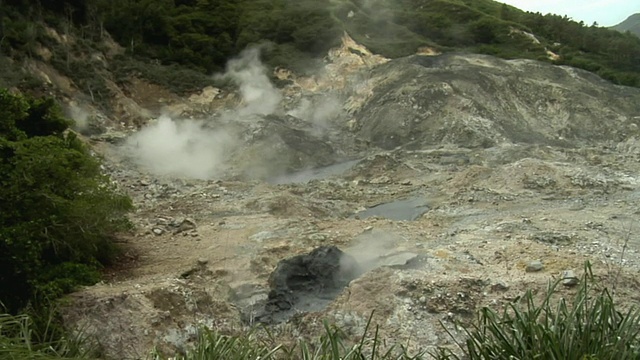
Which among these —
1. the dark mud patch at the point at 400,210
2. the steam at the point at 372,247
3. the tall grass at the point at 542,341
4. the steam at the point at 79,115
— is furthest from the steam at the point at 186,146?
the tall grass at the point at 542,341

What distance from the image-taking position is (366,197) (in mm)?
16891

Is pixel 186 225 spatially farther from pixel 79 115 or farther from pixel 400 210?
pixel 79 115

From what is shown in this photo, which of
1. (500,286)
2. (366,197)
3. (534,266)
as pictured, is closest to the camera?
(500,286)

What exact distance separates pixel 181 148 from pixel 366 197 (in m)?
7.19

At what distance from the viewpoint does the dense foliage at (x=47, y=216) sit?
9.02 meters

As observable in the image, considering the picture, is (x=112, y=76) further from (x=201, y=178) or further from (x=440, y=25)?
(x=440, y=25)

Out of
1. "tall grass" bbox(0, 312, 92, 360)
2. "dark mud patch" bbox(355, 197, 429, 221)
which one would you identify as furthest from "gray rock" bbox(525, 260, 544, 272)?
"tall grass" bbox(0, 312, 92, 360)

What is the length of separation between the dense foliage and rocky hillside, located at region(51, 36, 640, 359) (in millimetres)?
637

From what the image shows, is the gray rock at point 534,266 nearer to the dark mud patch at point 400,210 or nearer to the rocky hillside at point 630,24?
the dark mud patch at point 400,210

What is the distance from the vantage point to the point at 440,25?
122 feet

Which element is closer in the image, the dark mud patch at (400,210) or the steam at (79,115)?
the dark mud patch at (400,210)

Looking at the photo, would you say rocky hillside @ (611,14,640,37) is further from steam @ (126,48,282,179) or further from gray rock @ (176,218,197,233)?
gray rock @ (176,218,197,233)

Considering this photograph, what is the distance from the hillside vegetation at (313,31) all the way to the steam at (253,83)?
782 mm

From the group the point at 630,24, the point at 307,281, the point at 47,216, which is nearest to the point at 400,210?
the point at 307,281
